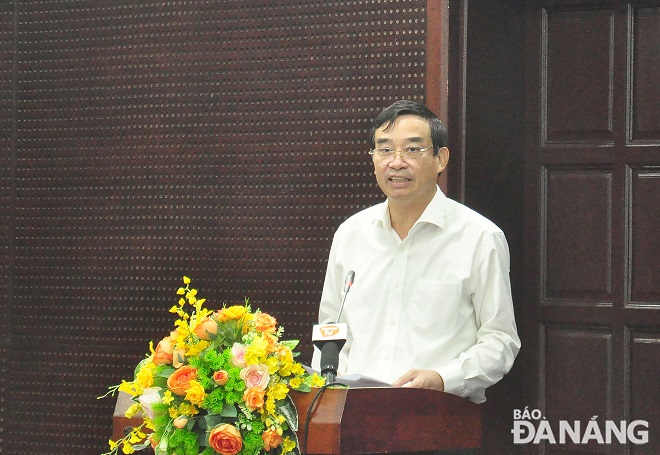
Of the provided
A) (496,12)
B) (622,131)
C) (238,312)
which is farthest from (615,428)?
(238,312)

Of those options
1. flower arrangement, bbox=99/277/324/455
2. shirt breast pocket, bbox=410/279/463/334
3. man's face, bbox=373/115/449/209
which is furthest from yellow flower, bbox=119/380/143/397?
man's face, bbox=373/115/449/209

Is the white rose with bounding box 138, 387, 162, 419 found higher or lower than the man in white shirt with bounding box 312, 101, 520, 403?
lower

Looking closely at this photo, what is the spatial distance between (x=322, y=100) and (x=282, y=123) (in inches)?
8.1

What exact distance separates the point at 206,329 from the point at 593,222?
6.59 ft

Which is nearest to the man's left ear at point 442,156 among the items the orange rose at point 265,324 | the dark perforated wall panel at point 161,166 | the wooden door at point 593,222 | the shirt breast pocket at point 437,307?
the shirt breast pocket at point 437,307

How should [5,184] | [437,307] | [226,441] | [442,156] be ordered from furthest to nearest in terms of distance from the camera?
1. [5,184]
2. [442,156]
3. [437,307]
4. [226,441]

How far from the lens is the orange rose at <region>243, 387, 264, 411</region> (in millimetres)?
2326

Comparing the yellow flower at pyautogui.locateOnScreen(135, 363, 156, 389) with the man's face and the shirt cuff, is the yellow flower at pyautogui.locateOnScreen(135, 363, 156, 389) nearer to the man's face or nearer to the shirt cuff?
the shirt cuff

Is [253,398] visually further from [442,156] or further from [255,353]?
[442,156]

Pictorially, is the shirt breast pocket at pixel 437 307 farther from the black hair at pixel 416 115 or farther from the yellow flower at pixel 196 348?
the yellow flower at pixel 196 348

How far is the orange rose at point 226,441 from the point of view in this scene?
7.51ft

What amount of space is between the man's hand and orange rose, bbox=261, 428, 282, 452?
53cm

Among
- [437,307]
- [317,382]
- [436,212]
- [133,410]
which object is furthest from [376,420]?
[436,212]

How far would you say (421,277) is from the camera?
3156mm
